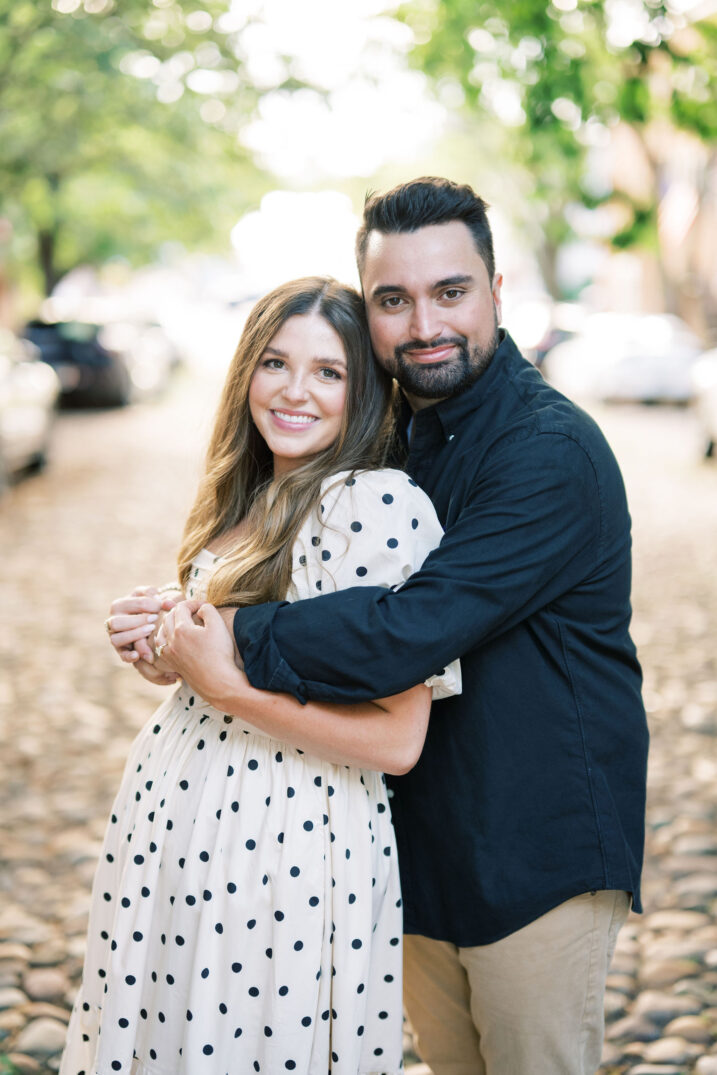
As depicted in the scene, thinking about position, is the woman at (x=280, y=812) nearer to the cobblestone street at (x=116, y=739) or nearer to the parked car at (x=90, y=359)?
the cobblestone street at (x=116, y=739)

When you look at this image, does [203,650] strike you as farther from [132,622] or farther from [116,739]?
[116,739]

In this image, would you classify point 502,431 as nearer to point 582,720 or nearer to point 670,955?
point 582,720

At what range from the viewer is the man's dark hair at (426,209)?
2453 millimetres

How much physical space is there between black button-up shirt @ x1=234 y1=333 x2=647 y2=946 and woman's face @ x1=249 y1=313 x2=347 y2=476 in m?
0.23

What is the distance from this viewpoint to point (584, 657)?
7.64ft

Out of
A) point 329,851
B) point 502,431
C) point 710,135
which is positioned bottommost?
point 329,851

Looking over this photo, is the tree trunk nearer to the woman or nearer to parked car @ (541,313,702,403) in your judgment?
parked car @ (541,313,702,403)

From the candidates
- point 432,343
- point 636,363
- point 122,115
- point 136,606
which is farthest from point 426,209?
point 636,363

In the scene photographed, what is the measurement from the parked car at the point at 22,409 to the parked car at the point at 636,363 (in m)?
10.5

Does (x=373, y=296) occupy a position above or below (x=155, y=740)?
above

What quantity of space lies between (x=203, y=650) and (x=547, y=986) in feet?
3.43

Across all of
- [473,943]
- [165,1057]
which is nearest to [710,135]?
[473,943]

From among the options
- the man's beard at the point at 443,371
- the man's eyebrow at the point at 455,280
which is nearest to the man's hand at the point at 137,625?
the man's beard at the point at 443,371

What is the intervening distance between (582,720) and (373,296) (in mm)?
1040
